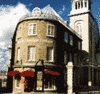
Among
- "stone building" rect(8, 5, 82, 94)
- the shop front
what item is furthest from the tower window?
the shop front

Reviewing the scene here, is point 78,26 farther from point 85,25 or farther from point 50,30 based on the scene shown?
point 50,30

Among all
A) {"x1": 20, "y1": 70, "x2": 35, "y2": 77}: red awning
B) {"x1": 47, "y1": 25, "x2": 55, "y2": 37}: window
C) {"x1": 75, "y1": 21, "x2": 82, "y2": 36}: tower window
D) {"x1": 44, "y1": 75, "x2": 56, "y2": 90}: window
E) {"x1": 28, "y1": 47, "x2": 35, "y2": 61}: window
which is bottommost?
{"x1": 44, "y1": 75, "x2": 56, "y2": 90}: window

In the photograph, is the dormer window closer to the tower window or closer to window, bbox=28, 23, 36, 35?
window, bbox=28, 23, 36, 35

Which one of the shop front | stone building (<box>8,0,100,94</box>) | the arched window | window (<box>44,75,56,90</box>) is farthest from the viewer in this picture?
the arched window

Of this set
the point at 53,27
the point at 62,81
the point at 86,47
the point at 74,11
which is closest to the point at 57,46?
the point at 53,27

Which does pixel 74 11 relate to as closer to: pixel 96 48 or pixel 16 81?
pixel 96 48

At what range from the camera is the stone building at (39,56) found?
1367 inches

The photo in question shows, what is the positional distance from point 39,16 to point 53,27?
2595 millimetres

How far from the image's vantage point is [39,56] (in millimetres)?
35438

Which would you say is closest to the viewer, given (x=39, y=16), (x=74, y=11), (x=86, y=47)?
(x=39, y=16)

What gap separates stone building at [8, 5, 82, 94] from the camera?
34.7 meters

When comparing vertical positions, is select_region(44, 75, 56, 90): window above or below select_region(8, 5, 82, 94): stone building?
below

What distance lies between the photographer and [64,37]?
4038cm

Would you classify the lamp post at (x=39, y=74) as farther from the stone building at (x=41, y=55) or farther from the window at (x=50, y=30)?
the window at (x=50, y=30)
